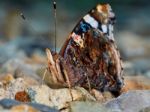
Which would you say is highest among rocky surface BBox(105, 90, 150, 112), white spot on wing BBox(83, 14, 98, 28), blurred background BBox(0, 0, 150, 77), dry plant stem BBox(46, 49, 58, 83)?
blurred background BBox(0, 0, 150, 77)

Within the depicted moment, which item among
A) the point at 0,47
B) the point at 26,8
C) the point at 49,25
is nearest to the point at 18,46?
the point at 0,47

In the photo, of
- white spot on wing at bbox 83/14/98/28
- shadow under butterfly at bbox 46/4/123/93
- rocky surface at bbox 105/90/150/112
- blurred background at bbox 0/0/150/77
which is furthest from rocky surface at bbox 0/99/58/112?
blurred background at bbox 0/0/150/77

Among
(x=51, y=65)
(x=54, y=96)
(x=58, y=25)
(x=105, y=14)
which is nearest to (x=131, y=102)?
(x=54, y=96)

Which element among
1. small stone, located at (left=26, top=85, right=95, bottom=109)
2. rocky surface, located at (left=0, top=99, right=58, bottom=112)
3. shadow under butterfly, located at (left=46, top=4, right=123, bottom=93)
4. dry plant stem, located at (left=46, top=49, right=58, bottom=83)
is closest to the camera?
rocky surface, located at (left=0, top=99, right=58, bottom=112)

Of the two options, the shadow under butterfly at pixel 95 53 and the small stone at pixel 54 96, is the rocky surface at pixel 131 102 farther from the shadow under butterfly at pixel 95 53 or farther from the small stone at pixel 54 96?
the shadow under butterfly at pixel 95 53

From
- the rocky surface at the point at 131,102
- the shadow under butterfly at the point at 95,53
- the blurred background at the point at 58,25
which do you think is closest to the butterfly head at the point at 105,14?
the shadow under butterfly at the point at 95,53

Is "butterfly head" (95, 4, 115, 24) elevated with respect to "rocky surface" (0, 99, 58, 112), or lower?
elevated

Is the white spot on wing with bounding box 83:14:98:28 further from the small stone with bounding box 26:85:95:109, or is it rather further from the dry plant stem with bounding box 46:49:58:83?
the small stone with bounding box 26:85:95:109

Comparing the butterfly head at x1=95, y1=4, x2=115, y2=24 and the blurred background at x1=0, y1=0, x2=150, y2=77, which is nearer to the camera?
the butterfly head at x1=95, y1=4, x2=115, y2=24
